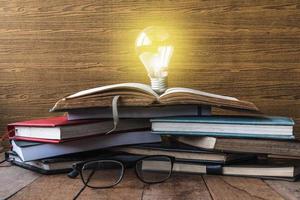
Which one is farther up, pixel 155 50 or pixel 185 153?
pixel 155 50

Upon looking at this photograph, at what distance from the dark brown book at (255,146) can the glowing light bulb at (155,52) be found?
320 millimetres

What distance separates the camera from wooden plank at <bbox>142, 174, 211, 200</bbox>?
1.99 feet

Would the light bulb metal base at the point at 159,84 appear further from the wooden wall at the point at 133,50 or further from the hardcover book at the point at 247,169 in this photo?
the hardcover book at the point at 247,169

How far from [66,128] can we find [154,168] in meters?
0.20

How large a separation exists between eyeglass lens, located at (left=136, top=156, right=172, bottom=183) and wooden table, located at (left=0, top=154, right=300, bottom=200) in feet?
0.06

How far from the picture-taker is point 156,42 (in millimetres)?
1018

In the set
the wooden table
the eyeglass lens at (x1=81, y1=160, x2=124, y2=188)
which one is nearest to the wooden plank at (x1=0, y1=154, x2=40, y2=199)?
the wooden table

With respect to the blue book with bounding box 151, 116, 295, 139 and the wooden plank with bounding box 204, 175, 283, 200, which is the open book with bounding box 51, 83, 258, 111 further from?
the wooden plank with bounding box 204, 175, 283, 200

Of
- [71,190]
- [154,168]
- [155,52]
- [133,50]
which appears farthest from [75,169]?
[133,50]

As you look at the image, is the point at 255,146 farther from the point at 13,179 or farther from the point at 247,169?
the point at 13,179

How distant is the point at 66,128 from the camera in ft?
2.48

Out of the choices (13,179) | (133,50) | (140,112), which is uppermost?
(133,50)

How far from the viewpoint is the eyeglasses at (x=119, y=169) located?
701 mm

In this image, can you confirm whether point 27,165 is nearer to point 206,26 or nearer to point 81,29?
point 81,29
